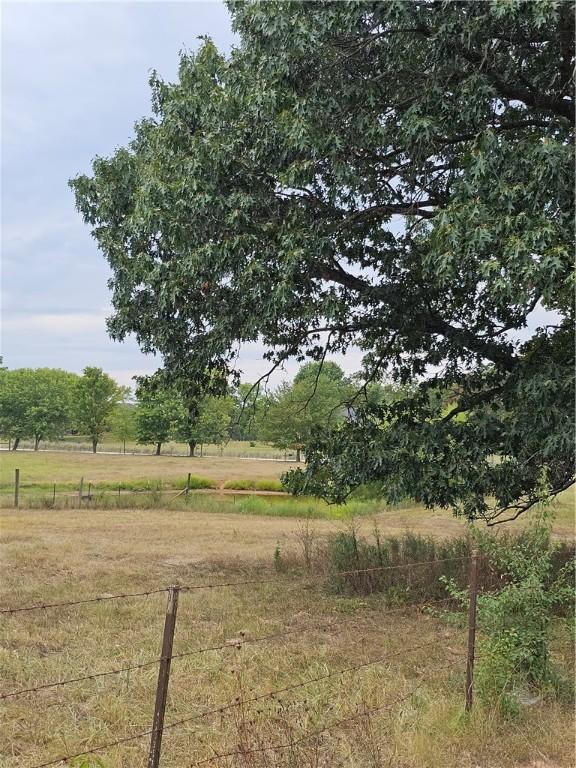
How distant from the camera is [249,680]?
575cm

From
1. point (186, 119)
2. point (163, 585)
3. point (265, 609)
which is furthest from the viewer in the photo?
point (163, 585)

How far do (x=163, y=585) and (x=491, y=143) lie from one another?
820 centimetres

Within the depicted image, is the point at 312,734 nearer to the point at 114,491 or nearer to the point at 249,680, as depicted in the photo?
the point at 249,680

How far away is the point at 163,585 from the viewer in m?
10.1

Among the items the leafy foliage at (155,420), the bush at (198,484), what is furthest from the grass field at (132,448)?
the bush at (198,484)

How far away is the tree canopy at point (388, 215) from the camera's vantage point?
610 centimetres

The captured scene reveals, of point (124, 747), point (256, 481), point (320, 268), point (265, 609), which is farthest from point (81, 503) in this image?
point (124, 747)

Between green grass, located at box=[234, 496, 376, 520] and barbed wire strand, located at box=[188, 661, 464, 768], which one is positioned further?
green grass, located at box=[234, 496, 376, 520]

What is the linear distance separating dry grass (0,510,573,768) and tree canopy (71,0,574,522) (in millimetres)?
1953

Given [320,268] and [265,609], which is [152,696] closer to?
[265,609]

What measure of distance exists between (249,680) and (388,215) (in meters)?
6.41

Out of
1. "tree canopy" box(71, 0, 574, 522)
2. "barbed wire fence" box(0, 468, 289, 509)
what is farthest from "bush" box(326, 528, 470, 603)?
"barbed wire fence" box(0, 468, 289, 509)

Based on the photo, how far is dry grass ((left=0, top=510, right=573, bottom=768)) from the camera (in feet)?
14.4

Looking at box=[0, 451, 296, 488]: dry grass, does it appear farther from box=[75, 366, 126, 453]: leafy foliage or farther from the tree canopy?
the tree canopy
